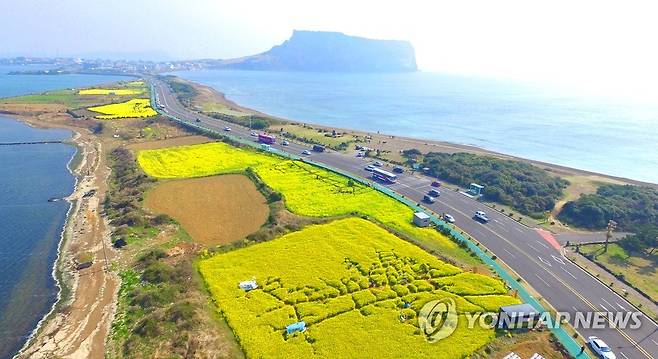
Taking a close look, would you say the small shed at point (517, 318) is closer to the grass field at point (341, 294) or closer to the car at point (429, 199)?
the grass field at point (341, 294)

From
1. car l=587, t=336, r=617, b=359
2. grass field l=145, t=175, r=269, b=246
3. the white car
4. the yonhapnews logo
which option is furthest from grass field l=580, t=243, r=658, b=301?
grass field l=145, t=175, r=269, b=246

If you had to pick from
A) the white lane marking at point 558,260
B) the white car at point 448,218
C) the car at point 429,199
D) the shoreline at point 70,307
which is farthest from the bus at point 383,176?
the shoreline at point 70,307

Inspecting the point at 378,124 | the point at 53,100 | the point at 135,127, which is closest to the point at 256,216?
the point at 135,127

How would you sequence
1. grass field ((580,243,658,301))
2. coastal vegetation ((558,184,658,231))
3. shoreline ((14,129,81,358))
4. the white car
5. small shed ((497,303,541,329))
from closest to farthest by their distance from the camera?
small shed ((497,303,541,329)) < shoreline ((14,129,81,358)) < grass field ((580,243,658,301)) < the white car < coastal vegetation ((558,184,658,231))

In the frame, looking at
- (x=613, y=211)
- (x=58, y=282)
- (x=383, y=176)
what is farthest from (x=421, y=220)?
(x=58, y=282)

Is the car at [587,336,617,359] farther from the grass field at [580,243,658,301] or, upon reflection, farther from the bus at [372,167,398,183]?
the bus at [372,167,398,183]

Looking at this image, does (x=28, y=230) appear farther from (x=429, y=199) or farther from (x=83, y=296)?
(x=429, y=199)
